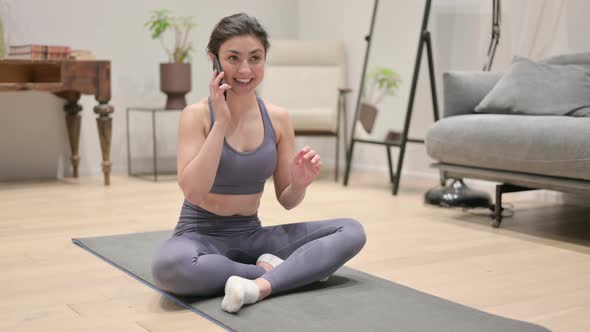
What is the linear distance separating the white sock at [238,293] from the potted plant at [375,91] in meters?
2.92

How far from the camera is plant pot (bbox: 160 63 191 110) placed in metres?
4.58

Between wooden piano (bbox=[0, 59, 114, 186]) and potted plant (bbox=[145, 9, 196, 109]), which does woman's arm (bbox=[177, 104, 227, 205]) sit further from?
potted plant (bbox=[145, 9, 196, 109])

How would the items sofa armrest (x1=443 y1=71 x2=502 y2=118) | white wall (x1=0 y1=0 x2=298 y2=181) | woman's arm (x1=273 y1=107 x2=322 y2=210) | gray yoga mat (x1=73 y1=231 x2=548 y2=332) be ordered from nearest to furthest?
gray yoga mat (x1=73 y1=231 x2=548 y2=332), woman's arm (x1=273 y1=107 x2=322 y2=210), sofa armrest (x1=443 y1=71 x2=502 y2=118), white wall (x1=0 y1=0 x2=298 y2=181)

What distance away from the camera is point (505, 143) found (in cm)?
293

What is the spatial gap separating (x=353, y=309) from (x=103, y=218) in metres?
1.70

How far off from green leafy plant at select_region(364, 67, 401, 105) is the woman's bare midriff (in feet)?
8.67

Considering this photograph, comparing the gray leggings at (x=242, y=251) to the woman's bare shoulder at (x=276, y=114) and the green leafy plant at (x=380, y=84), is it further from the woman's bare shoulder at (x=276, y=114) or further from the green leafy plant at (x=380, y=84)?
the green leafy plant at (x=380, y=84)

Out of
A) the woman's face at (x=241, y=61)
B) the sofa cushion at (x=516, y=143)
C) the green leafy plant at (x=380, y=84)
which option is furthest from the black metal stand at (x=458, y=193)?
the woman's face at (x=241, y=61)

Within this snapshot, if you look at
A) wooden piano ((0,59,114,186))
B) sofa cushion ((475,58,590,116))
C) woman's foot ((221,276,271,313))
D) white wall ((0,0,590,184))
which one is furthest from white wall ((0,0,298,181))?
woman's foot ((221,276,271,313))

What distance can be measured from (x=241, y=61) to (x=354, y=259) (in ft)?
2.65

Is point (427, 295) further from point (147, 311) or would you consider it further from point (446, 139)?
point (446, 139)

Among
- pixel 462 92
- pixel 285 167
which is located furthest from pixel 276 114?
pixel 462 92

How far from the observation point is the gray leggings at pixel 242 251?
1.83 metres

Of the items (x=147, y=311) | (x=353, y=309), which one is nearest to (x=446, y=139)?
(x=353, y=309)
